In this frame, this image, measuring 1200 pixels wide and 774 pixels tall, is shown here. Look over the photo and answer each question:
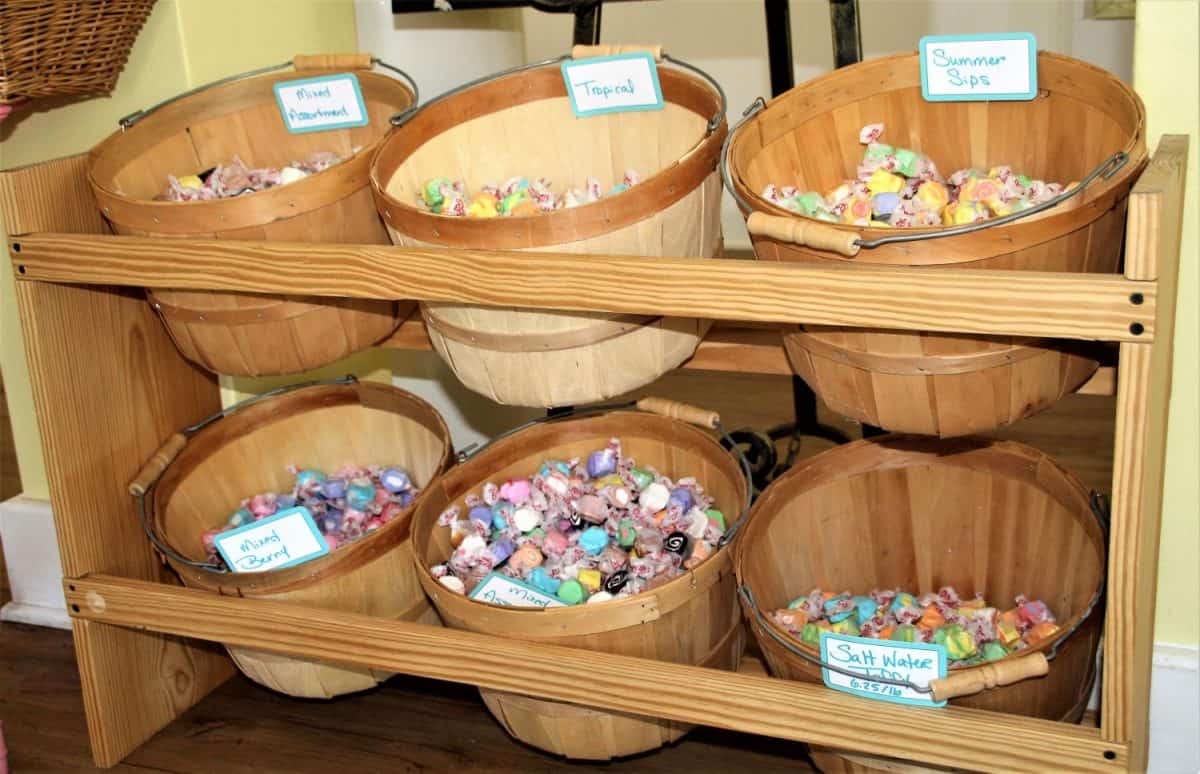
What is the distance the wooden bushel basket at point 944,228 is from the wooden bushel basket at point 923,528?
333 mm

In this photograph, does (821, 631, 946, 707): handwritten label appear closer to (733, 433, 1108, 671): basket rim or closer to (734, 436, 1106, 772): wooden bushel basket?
(733, 433, 1108, 671): basket rim

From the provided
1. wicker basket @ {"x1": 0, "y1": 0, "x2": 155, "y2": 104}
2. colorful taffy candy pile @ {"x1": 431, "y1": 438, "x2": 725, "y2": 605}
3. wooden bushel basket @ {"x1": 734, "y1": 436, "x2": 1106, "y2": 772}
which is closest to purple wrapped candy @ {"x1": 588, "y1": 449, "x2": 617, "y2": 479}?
colorful taffy candy pile @ {"x1": 431, "y1": 438, "x2": 725, "y2": 605}

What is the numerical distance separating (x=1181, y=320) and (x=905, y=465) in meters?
0.49

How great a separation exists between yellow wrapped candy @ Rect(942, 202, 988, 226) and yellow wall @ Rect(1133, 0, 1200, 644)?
0.26 metres

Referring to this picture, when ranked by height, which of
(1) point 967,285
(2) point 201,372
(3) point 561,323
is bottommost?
(2) point 201,372

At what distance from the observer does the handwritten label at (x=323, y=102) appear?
2193mm

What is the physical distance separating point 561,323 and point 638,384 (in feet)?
0.54

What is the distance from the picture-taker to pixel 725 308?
1552mm

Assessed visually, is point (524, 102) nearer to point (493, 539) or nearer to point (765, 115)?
point (765, 115)

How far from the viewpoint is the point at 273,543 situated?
207 centimetres

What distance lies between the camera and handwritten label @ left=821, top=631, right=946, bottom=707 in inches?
63.2

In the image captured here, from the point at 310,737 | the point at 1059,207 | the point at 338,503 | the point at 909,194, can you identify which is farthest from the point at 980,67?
the point at 310,737

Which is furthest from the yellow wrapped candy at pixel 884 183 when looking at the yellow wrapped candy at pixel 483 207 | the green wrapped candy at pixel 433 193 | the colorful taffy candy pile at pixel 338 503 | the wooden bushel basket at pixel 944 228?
the colorful taffy candy pile at pixel 338 503

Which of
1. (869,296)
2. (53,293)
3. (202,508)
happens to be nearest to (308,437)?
(202,508)
